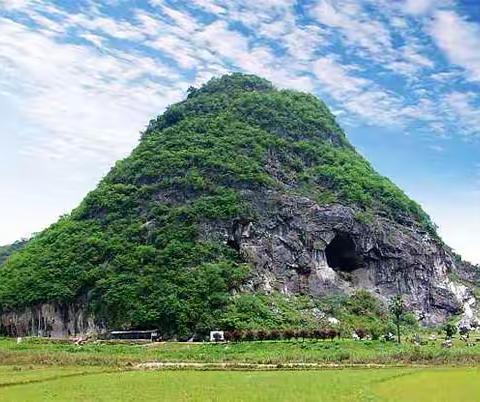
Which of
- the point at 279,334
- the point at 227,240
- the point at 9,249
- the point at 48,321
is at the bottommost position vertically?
the point at 279,334

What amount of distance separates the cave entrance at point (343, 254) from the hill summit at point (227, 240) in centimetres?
21

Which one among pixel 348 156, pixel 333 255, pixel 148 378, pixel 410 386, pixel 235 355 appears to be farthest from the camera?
pixel 348 156

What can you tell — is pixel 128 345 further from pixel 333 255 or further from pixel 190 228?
pixel 333 255

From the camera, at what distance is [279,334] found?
64.4 meters

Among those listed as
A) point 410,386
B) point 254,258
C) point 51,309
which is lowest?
point 410,386

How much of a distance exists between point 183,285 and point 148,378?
37.1m

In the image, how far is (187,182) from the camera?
85.8 meters

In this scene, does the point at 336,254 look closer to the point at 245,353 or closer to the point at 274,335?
the point at 274,335

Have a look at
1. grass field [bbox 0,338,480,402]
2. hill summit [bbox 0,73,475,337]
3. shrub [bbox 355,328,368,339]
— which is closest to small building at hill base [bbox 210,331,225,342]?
hill summit [bbox 0,73,475,337]

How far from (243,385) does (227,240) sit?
160ft

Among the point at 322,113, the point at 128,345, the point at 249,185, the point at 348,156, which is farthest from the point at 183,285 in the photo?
the point at 322,113

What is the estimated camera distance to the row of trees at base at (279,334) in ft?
208

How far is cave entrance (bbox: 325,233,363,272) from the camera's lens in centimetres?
8794

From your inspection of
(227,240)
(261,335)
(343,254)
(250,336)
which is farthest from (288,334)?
(343,254)
